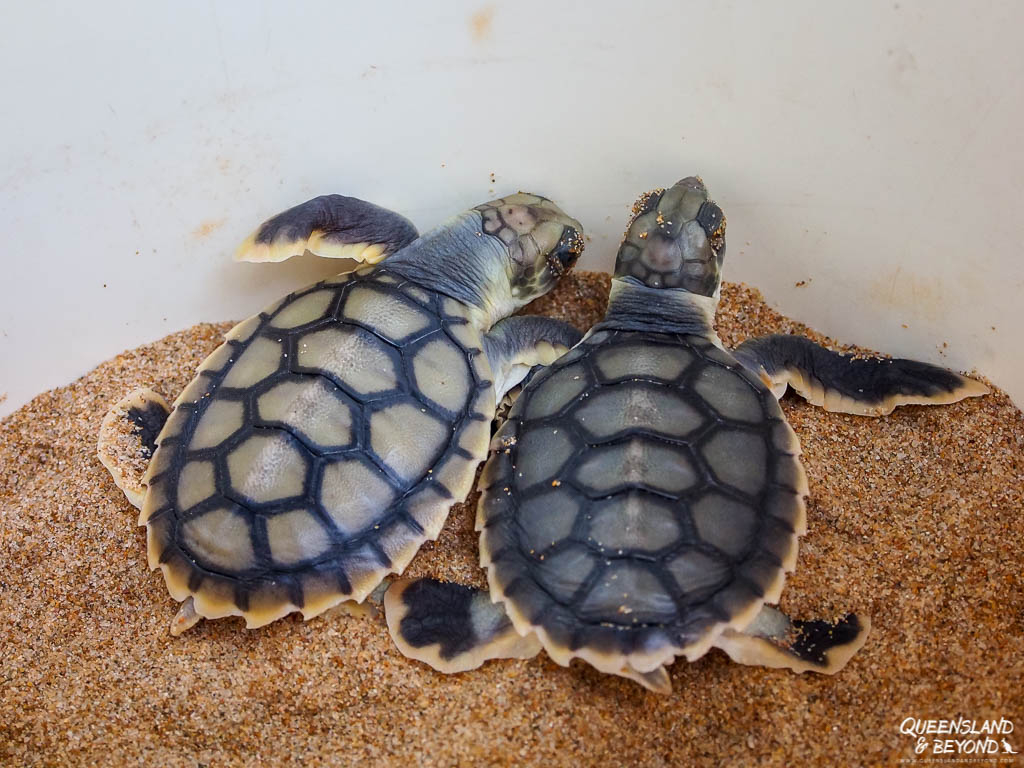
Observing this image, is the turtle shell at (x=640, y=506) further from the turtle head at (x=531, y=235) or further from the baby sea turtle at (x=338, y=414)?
the turtle head at (x=531, y=235)

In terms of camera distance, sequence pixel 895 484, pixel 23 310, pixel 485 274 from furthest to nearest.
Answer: pixel 485 274
pixel 23 310
pixel 895 484

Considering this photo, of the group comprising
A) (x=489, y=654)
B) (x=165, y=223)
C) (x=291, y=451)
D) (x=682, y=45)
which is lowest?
(x=489, y=654)

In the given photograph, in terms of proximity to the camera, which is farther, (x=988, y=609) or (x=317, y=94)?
(x=317, y=94)

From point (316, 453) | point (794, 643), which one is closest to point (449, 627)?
point (316, 453)

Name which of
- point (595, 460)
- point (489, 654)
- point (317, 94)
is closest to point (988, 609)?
point (595, 460)

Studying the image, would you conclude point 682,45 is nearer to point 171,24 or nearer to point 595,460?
point 595,460

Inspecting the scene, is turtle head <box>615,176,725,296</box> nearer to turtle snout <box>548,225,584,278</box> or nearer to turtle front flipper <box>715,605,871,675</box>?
turtle snout <box>548,225,584,278</box>
